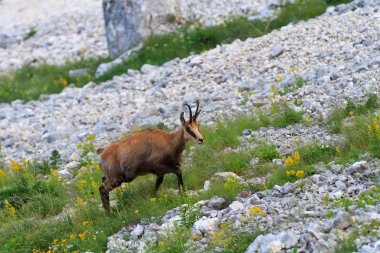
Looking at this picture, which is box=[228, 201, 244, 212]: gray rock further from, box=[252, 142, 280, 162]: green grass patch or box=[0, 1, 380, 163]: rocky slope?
box=[0, 1, 380, 163]: rocky slope

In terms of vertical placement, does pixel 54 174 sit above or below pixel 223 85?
below

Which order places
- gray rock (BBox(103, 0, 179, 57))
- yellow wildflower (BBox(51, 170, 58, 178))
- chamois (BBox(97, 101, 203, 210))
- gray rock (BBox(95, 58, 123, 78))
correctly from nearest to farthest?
chamois (BBox(97, 101, 203, 210))
yellow wildflower (BBox(51, 170, 58, 178))
gray rock (BBox(95, 58, 123, 78))
gray rock (BBox(103, 0, 179, 57))

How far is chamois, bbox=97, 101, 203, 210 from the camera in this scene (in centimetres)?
1022

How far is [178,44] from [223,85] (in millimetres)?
4010

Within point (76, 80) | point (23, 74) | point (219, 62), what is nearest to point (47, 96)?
point (76, 80)

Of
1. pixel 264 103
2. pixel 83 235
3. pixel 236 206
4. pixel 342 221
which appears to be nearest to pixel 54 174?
pixel 83 235

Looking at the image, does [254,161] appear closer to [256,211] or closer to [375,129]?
[375,129]

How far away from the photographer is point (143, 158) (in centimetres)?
1025

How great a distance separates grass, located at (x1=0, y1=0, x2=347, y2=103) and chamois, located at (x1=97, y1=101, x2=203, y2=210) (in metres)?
7.87

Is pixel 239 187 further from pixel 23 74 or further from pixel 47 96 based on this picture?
→ pixel 23 74

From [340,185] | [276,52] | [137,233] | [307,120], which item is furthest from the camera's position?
[276,52]

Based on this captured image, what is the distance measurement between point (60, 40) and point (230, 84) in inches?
402

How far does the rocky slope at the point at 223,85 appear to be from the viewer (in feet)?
43.0

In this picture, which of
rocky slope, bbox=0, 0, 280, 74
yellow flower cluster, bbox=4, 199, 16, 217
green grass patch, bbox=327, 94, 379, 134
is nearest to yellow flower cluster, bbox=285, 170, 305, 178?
green grass patch, bbox=327, 94, 379, 134
